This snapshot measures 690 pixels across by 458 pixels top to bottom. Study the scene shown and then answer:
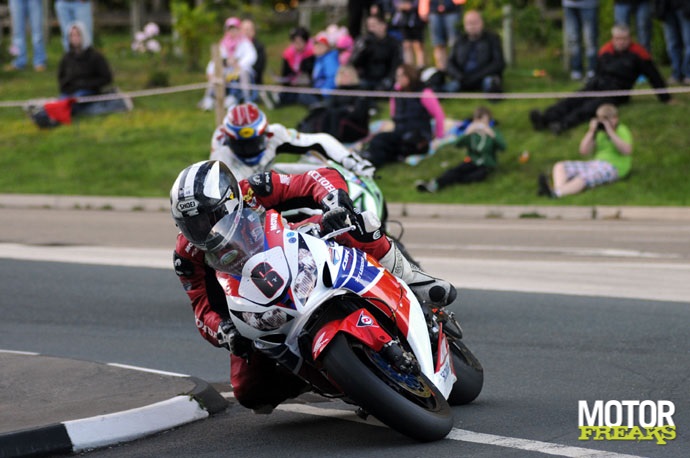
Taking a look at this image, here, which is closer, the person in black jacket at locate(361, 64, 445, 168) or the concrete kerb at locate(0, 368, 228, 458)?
the concrete kerb at locate(0, 368, 228, 458)

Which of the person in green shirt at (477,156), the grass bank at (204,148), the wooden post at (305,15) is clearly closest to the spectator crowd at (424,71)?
the person in green shirt at (477,156)

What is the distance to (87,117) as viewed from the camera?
22.8m

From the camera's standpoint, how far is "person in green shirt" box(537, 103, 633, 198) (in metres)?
17.0

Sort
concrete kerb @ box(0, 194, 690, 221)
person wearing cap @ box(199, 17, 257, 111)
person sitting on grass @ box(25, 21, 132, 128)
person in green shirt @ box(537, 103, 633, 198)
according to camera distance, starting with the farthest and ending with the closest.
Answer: person sitting on grass @ box(25, 21, 132, 128), person wearing cap @ box(199, 17, 257, 111), person in green shirt @ box(537, 103, 633, 198), concrete kerb @ box(0, 194, 690, 221)

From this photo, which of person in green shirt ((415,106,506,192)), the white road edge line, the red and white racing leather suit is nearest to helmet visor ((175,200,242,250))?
the red and white racing leather suit

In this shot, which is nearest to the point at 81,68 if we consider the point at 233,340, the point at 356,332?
the point at 233,340

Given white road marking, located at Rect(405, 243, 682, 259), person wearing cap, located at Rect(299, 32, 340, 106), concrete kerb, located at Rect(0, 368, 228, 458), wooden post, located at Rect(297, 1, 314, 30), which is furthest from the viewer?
wooden post, located at Rect(297, 1, 314, 30)

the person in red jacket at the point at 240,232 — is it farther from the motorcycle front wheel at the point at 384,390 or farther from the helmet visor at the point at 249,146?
the helmet visor at the point at 249,146

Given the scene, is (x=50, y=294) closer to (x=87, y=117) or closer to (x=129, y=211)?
(x=129, y=211)

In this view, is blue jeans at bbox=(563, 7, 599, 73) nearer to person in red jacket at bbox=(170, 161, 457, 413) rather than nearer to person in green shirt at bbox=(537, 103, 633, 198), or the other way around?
person in green shirt at bbox=(537, 103, 633, 198)

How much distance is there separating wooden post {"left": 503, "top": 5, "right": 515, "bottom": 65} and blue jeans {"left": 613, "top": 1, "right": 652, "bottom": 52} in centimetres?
276

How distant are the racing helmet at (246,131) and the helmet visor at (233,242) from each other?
13.8 ft

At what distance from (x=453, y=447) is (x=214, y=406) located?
1.67 meters

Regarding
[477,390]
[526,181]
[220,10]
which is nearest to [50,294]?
[477,390]
